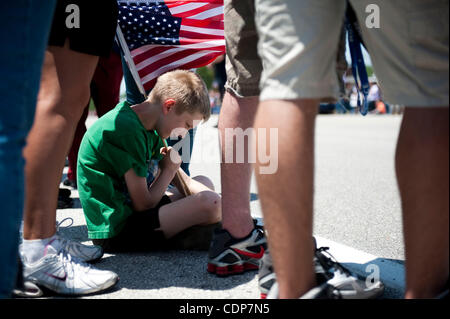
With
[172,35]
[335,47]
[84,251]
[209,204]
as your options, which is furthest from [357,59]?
[172,35]

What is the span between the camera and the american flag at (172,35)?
2707 millimetres

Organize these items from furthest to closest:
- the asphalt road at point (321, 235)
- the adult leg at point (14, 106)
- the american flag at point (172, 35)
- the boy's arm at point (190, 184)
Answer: the american flag at point (172, 35), the boy's arm at point (190, 184), the asphalt road at point (321, 235), the adult leg at point (14, 106)

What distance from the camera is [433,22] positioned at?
109 cm

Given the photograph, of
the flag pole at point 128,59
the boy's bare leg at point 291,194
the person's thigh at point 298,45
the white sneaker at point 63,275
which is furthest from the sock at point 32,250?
the flag pole at point 128,59

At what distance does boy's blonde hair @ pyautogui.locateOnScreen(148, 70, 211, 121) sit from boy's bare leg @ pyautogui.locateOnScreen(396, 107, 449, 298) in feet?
4.48

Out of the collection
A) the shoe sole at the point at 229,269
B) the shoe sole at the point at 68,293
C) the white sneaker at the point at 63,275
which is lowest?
the shoe sole at the point at 229,269

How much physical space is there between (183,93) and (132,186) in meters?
0.56

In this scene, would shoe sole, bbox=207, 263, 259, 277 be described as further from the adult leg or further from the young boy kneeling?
the adult leg

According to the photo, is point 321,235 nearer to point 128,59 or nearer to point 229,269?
point 229,269

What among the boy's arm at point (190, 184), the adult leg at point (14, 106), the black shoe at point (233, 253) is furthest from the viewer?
the boy's arm at point (190, 184)

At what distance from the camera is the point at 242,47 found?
5.49 feet

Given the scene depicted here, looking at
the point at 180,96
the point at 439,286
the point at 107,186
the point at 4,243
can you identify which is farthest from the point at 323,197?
the point at 4,243

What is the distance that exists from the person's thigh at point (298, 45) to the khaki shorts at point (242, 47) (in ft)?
1.53

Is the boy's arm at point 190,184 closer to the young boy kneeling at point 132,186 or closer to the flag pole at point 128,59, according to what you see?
the young boy kneeling at point 132,186
